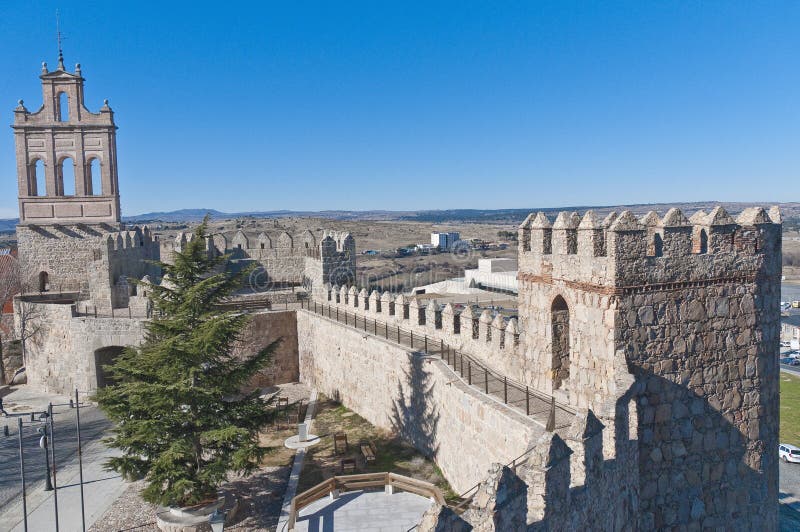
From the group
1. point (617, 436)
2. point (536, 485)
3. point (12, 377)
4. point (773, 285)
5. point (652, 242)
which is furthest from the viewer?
point (12, 377)

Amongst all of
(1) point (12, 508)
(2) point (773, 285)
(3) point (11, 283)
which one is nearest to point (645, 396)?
(2) point (773, 285)

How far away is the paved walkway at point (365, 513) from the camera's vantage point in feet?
33.7

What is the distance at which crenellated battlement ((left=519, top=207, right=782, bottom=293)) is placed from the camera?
802 centimetres

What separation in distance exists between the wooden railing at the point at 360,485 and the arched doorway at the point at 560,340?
306cm

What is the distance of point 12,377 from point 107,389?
15654mm

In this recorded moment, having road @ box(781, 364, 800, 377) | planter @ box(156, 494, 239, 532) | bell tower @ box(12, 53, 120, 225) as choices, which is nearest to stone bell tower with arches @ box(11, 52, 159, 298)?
bell tower @ box(12, 53, 120, 225)

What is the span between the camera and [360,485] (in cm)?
1162

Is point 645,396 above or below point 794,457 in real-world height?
above

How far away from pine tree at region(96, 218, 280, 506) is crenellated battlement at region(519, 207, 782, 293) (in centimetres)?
628

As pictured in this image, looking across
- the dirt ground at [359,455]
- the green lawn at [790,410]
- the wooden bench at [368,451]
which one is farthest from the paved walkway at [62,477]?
the green lawn at [790,410]

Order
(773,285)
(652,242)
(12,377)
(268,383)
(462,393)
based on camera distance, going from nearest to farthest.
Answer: (652,242) < (773,285) < (462,393) < (268,383) < (12,377)

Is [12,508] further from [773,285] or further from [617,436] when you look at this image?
[773,285]

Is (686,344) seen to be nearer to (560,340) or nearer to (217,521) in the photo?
(560,340)

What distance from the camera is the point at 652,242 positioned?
8.15 metres
